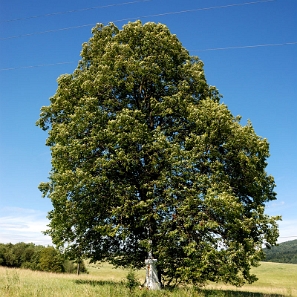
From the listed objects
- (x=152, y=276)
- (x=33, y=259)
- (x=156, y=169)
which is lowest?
(x=33, y=259)

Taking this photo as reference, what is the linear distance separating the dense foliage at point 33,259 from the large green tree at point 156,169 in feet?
108

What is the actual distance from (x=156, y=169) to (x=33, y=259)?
46807 mm

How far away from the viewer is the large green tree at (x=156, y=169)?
16.9 metres

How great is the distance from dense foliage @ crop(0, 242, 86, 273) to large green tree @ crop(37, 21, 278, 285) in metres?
32.9

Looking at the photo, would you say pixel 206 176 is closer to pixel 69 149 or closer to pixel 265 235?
pixel 265 235

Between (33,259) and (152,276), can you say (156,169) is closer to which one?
(152,276)

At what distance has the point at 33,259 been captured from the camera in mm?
55938

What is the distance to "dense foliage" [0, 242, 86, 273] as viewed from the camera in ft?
163

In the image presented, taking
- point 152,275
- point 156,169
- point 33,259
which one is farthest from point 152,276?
point 33,259

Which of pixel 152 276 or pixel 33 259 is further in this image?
pixel 33 259

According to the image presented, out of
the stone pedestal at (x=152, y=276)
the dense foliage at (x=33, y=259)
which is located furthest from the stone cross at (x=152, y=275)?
the dense foliage at (x=33, y=259)

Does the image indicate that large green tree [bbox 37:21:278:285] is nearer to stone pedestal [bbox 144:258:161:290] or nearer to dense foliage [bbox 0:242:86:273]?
stone pedestal [bbox 144:258:161:290]

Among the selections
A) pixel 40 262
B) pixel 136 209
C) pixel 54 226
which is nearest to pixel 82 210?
pixel 54 226

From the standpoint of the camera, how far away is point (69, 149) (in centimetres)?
1866
